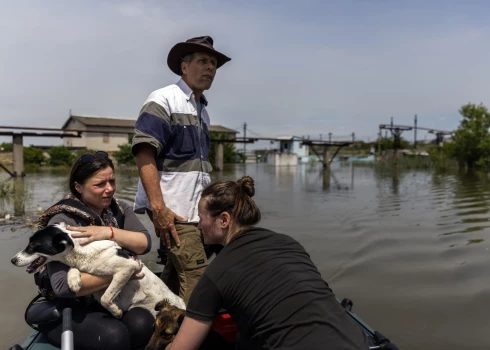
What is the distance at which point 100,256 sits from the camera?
8.41ft

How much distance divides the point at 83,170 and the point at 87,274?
2.35 feet

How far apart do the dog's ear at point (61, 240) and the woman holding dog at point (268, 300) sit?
2.91ft

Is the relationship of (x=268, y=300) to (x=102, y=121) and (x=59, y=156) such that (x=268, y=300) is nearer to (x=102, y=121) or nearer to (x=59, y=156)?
(x=59, y=156)

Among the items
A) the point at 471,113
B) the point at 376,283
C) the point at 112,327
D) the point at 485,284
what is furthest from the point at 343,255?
the point at 471,113

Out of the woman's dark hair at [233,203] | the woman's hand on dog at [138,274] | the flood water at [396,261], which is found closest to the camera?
the woman's dark hair at [233,203]

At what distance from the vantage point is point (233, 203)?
222 centimetres

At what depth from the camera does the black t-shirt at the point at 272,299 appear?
72.2 inches

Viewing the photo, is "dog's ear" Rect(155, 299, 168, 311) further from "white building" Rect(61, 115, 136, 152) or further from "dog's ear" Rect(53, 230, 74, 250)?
"white building" Rect(61, 115, 136, 152)

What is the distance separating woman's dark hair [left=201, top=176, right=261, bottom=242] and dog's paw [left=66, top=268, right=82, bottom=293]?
0.92 m

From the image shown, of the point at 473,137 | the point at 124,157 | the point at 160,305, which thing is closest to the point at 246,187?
the point at 160,305

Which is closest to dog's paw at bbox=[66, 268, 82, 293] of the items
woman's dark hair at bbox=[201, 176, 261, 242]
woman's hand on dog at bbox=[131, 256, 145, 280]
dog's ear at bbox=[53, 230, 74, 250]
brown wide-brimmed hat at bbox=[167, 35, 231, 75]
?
dog's ear at bbox=[53, 230, 74, 250]

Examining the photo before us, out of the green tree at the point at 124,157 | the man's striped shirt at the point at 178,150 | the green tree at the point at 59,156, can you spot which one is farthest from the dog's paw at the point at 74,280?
the green tree at the point at 59,156

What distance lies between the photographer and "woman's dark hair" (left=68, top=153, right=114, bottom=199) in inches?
111

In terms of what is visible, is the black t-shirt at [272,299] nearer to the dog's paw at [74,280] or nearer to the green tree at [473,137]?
the dog's paw at [74,280]
